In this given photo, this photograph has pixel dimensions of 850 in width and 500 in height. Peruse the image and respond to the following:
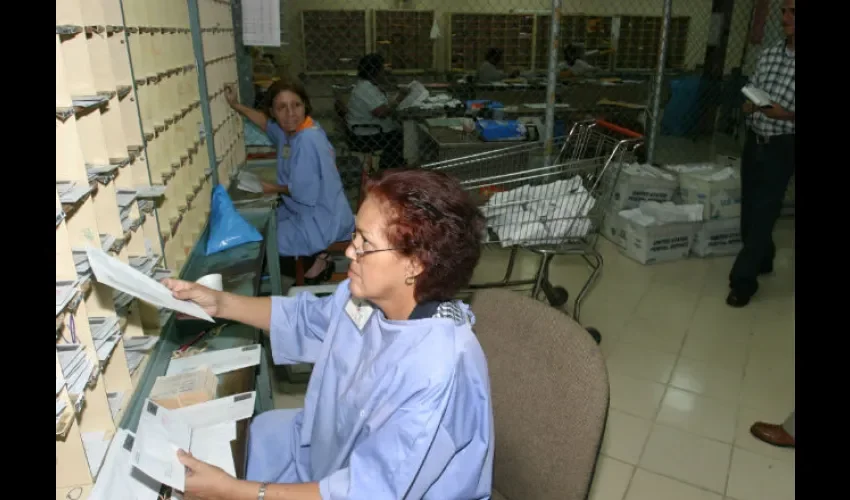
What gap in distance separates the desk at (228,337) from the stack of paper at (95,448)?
8cm

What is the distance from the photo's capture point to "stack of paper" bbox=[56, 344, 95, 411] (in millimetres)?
927

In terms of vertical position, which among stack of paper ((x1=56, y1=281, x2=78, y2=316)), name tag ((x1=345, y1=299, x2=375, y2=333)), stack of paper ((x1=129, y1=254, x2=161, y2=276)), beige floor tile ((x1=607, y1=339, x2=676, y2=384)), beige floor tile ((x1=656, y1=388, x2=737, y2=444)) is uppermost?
stack of paper ((x1=56, y1=281, x2=78, y2=316))

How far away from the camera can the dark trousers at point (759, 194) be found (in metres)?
3.24

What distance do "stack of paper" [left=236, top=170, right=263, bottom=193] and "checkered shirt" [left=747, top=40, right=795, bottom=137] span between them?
2763mm

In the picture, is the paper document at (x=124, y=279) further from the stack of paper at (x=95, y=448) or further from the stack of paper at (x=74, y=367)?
the stack of paper at (x=95, y=448)

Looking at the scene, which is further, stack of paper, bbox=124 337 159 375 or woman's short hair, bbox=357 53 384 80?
woman's short hair, bbox=357 53 384 80

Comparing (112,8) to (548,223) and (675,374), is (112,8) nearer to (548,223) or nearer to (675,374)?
→ (548,223)

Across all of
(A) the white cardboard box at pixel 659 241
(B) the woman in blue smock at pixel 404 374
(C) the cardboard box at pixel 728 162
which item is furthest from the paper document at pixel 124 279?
(C) the cardboard box at pixel 728 162

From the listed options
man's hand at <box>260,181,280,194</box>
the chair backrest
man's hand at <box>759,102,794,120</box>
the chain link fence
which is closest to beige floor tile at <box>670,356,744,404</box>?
man's hand at <box>759,102,794,120</box>

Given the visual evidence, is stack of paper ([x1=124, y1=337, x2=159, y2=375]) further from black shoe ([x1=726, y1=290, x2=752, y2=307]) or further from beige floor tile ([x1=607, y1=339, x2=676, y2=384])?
black shoe ([x1=726, y1=290, x2=752, y2=307])

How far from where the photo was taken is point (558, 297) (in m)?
3.32

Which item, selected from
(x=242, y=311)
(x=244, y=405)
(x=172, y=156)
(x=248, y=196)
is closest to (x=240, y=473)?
(x=244, y=405)

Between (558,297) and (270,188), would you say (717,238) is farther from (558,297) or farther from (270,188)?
(270,188)

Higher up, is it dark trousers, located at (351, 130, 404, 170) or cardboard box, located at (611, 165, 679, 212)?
dark trousers, located at (351, 130, 404, 170)
